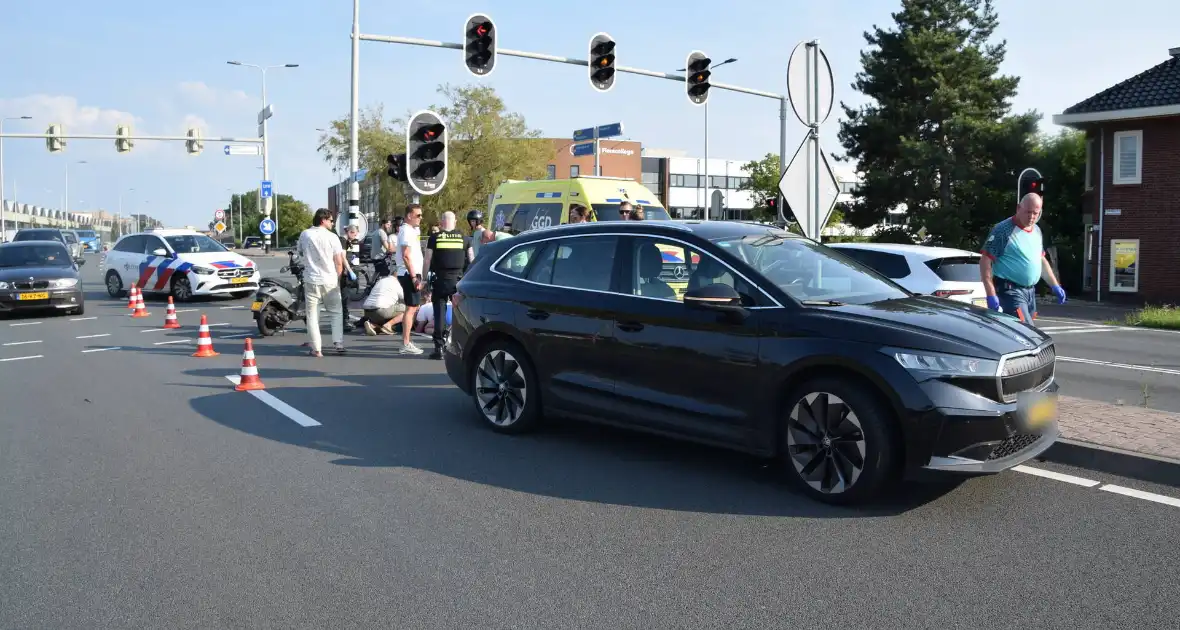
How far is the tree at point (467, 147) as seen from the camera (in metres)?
59.2

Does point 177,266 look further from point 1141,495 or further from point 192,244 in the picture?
point 1141,495

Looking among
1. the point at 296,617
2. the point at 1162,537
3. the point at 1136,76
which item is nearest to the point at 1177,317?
the point at 1136,76

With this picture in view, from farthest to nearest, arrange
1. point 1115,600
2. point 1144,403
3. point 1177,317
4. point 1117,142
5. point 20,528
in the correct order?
point 1117,142
point 1177,317
point 1144,403
point 20,528
point 1115,600

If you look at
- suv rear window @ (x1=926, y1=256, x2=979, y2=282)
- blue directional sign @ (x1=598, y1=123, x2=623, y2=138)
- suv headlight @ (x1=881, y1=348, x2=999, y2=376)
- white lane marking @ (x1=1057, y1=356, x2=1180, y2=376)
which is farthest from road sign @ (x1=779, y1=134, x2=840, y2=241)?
blue directional sign @ (x1=598, y1=123, x2=623, y2=138)

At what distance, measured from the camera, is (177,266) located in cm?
2247

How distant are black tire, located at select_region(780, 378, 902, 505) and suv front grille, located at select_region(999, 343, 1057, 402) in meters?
0.63

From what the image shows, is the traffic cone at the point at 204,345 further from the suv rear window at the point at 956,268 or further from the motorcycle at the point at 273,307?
the suv rear window at the point at 956,268

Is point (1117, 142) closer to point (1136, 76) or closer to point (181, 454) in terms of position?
point (1136, 76)

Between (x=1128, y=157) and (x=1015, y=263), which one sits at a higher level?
(x=1128, y=157)

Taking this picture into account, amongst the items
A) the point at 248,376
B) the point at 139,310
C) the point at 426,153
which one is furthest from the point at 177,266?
the point at 248,376

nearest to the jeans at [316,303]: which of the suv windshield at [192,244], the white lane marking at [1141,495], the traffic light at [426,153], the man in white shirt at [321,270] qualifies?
the man in white shirt at [321,270]

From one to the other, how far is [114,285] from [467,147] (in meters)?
36.1

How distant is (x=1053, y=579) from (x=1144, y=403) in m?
5.15

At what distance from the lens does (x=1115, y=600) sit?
13.5 feet
